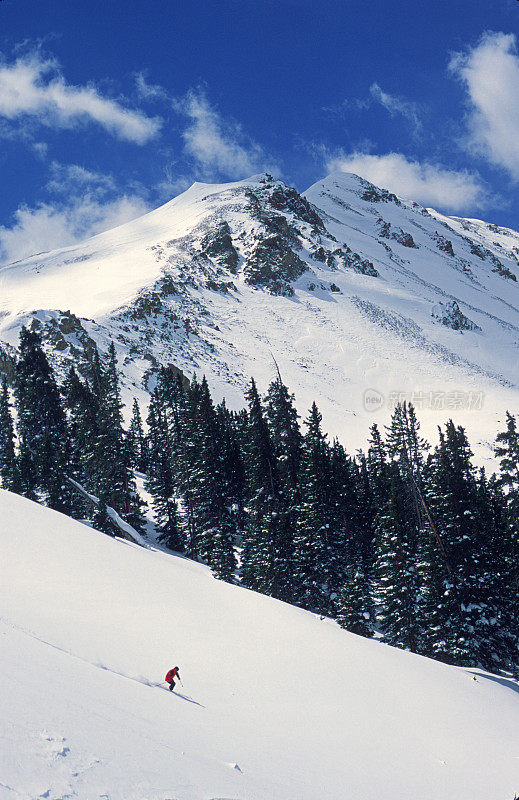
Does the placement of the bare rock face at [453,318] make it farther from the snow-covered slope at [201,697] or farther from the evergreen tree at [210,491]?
the snow-covered slope at [201,697]

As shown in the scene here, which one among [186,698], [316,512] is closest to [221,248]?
[316,512]

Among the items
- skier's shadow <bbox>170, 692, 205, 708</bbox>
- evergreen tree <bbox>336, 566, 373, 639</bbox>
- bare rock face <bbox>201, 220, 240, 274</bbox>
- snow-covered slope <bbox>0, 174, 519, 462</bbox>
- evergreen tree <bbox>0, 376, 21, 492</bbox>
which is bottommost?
skier's shadow <bbox>170, 692, 205, 708</bbox>

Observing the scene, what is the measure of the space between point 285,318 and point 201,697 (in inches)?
5236

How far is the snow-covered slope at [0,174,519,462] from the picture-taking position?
344 ft

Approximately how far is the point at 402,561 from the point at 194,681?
20.3 meters

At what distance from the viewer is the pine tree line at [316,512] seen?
3228cm

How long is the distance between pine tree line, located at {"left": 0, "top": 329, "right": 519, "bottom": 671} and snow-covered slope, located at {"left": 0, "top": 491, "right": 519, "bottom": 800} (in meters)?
6.25

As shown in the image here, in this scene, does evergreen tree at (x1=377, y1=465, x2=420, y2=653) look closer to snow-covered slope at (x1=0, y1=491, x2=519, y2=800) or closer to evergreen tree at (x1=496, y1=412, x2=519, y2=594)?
evergreen tree at (x1=496, y1=412, x2=519, y2=594)

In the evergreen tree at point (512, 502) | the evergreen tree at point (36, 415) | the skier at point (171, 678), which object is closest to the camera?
the skier at point (171, 678)

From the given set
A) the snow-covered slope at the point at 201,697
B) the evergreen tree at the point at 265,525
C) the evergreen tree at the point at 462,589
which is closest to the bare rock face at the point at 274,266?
the evergreen tree at the point at 265,525

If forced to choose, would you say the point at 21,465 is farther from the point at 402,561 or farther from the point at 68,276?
the point at 68,276

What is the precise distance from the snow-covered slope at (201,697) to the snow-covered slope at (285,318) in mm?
66828

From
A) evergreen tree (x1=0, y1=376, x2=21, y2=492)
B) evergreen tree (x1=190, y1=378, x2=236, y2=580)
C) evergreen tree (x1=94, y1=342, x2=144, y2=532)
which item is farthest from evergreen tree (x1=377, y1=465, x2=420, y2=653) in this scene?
evergreen tree (x1=0, y1=376, x2=21, y2=492)

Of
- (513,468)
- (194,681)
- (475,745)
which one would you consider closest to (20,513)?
(194,681)
